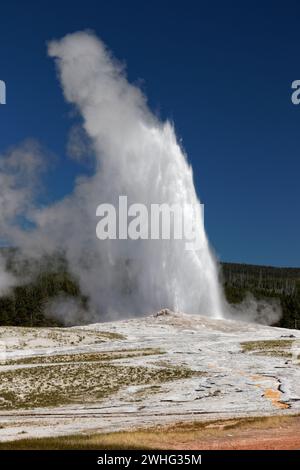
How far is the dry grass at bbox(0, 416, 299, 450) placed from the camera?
21.9m

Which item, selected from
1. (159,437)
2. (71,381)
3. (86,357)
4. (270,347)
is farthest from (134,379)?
(270,347)

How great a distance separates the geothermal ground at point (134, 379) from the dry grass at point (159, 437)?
219 centimetres

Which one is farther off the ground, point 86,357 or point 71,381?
point 71,381

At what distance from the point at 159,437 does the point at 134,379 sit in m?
22.1

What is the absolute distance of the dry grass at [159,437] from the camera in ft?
71.7

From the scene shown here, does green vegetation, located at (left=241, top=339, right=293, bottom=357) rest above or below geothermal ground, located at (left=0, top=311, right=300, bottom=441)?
below

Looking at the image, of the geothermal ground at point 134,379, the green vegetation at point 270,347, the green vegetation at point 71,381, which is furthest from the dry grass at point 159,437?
the green vegetation at point 270,347

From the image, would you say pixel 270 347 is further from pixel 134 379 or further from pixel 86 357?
pixel 134 379

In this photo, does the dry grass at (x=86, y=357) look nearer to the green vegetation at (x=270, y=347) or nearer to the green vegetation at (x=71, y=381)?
the green vegetation at (x=71, y=381)

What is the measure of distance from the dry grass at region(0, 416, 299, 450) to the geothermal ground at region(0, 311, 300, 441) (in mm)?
2189

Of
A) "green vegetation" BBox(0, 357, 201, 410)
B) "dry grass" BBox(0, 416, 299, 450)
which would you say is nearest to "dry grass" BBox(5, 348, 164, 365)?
"green vegetation" BBox(0, 357, 201, 410)

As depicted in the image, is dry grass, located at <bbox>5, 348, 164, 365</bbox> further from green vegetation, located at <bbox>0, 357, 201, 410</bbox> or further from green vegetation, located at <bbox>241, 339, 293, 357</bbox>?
green vegetation, located at <bbox>241, 339, 293, 357</bbox>

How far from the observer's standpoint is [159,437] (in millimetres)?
24078

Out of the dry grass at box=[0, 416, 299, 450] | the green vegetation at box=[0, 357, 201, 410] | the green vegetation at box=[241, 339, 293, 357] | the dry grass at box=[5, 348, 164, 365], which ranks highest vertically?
the dry grass at box=[0, 416, 299, 450]
